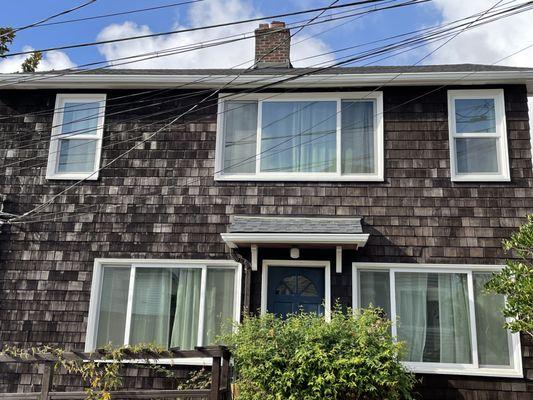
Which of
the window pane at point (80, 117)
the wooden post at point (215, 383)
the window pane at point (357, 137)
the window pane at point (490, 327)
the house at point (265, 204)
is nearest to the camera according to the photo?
the wooden post at point (215, 383)

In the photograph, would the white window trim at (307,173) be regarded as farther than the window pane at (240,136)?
No

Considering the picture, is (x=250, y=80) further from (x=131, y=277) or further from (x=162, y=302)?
(x=162, y=302)

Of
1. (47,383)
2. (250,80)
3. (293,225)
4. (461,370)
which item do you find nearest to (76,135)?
(250,80)

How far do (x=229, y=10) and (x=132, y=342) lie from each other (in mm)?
4962

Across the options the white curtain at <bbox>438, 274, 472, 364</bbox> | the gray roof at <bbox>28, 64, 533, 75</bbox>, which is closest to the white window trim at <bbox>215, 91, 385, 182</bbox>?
the gray roof at <bbox>28, 64, 533, 75</bbox>

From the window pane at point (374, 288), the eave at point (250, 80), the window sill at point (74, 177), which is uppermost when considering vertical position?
the eave at point (250, 80)

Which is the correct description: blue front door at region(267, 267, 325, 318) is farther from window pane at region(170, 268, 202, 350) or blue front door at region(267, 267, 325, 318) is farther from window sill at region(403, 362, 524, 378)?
window sill at region(403, 362, 524, 378)

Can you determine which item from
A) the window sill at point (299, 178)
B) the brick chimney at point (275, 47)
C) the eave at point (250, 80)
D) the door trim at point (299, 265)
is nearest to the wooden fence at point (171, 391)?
the door trim at point (299, 265)

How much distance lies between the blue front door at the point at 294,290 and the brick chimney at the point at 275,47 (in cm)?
399

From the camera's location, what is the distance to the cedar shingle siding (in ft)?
25.9

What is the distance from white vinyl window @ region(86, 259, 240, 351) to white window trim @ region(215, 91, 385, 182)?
57.6 inches

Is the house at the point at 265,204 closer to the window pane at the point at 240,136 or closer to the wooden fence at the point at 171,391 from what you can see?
the window pane at the point at 240,136

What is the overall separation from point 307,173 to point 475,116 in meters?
2.74

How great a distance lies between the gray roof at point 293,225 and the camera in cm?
748
